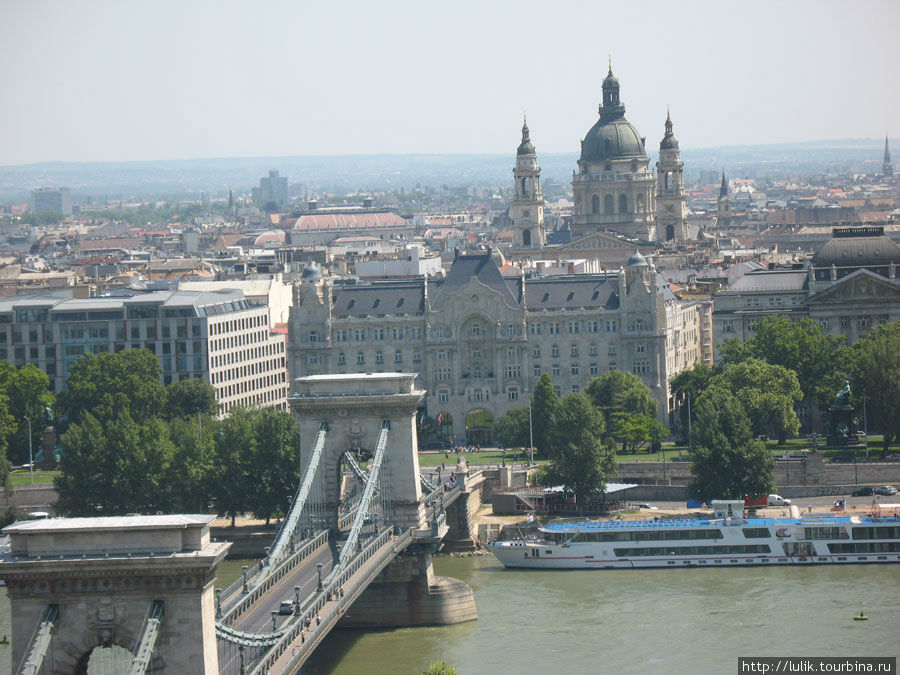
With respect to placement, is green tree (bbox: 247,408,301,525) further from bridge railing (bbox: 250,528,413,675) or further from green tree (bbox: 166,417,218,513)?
bridge railing (bbox: 250,528,413,675)

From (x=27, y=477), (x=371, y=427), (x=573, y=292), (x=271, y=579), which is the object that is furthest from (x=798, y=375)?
(x=271, y=579)

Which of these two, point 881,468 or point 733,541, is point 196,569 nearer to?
point 733,541

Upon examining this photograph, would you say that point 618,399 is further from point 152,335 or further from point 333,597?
point 333,597

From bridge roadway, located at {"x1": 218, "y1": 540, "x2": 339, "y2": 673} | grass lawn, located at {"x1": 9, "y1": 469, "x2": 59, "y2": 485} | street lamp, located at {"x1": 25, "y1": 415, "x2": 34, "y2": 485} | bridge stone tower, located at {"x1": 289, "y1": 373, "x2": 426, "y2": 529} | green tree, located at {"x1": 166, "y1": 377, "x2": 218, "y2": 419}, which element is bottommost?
grass lawn, located at {"x1": 9, "y1": 469, "x2": 59, "y2": 485}

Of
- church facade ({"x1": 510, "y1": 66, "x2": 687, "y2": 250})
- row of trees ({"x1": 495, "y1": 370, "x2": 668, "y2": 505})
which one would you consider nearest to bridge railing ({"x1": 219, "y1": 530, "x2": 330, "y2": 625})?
row of trees ({"x1": 495, "y1": 370, "x2": 668, "y2": 505})

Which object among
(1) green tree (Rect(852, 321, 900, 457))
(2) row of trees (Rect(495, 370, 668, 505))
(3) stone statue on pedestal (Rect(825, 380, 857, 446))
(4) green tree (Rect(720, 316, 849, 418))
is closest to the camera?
(2) row of trees (Rect(495, 370, 668, 505))

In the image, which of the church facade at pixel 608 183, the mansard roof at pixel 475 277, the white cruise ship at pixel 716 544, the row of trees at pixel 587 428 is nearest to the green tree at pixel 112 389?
the mansard roof at pixel 475 277

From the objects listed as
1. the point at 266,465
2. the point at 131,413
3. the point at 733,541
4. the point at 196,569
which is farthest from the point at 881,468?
the point at 196,569
